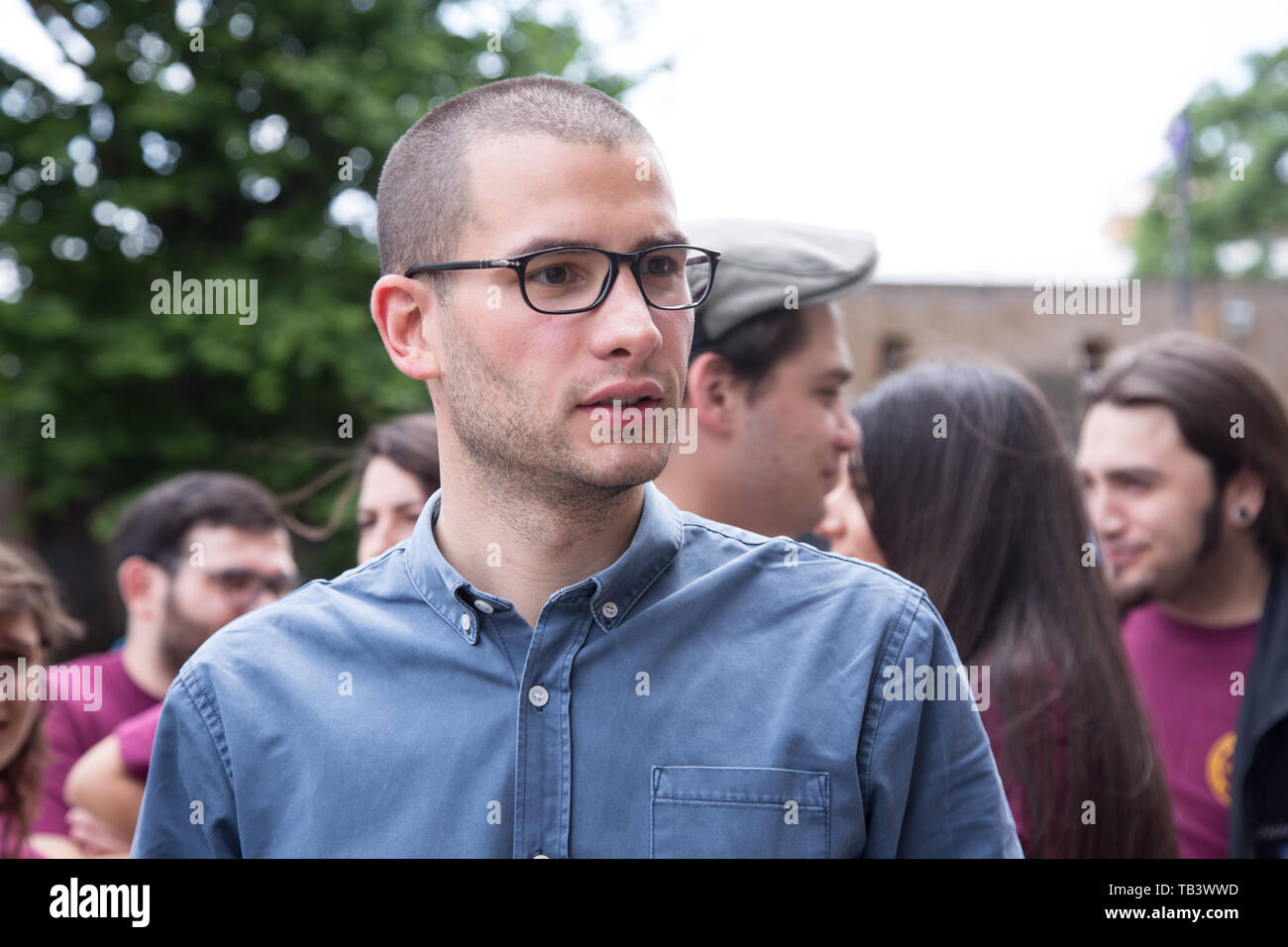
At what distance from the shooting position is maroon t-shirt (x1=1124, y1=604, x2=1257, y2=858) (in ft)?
8.71

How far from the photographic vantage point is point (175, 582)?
3463mm

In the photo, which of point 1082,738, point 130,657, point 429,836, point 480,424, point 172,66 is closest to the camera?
point 429,836

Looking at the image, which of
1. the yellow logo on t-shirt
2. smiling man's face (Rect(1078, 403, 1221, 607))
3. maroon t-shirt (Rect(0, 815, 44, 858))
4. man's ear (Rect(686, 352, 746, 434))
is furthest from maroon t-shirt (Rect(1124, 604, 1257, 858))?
maroon t-shirt (Rect(0, 815, 44, 858))

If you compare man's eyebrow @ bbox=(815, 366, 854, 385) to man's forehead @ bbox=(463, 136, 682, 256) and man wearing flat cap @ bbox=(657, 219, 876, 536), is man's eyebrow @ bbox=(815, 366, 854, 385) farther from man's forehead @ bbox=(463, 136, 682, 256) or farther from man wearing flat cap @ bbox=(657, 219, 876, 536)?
man's forehead @ bbox=(463, 136, 682, 256)

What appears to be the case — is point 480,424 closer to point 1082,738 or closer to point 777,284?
point 777,284

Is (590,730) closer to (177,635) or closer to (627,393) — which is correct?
(627,393)

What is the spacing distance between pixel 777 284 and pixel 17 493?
9918 mm

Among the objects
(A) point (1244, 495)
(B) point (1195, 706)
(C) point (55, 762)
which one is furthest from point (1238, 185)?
(C) point (55, 762)

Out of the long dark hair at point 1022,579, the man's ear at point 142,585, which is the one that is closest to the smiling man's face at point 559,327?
the long dark hair at point 1022,579

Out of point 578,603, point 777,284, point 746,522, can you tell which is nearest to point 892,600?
point 578,603

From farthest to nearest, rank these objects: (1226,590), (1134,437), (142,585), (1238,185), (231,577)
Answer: (1238,185) < (142,585) < (231,577) < (1134,437) < (1226,590)

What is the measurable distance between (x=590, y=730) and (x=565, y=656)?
A: 105 millimetres

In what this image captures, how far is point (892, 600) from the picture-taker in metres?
1.56

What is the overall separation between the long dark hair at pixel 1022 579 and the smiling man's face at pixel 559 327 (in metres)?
0.94
